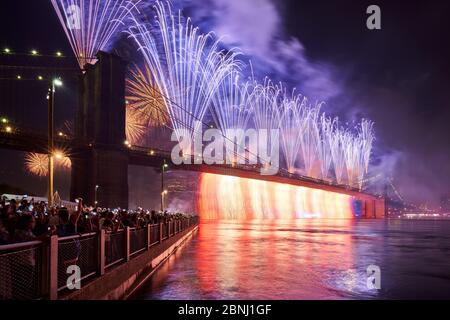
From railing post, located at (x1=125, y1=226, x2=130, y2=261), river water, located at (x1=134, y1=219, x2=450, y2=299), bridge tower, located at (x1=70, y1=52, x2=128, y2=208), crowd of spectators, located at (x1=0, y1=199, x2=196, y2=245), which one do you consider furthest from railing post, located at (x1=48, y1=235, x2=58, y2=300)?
bridge tower, located at (x1=70, y1=52, x2=128, y2=208)

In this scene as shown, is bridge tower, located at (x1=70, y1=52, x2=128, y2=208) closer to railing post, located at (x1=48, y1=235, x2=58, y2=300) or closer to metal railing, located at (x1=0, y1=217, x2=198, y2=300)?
metal railing, located at (x1=0, y1=217, x2=198, y2=300)

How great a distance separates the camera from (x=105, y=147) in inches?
2840

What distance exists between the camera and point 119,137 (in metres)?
74.7

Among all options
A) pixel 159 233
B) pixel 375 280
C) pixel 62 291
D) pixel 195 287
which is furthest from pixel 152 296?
pixel 159 233

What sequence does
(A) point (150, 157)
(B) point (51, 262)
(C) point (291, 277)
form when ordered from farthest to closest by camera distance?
(A) point (150, 157), (C) point (291, 277), (B) point (51, 262)

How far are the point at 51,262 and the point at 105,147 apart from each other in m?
66.1

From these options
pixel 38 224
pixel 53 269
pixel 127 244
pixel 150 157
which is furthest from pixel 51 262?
pixel 150 157

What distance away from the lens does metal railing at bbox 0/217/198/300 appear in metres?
6.71

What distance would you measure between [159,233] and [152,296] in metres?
10.4

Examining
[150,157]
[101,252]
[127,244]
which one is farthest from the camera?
[150,157]

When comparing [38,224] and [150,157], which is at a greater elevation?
[150,157]

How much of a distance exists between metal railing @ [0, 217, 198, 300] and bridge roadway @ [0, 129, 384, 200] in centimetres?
5488

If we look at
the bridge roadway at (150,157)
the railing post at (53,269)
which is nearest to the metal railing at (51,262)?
the railing post at (53,269)

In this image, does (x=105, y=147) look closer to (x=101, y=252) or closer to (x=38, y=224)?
(x=38, y=224)
